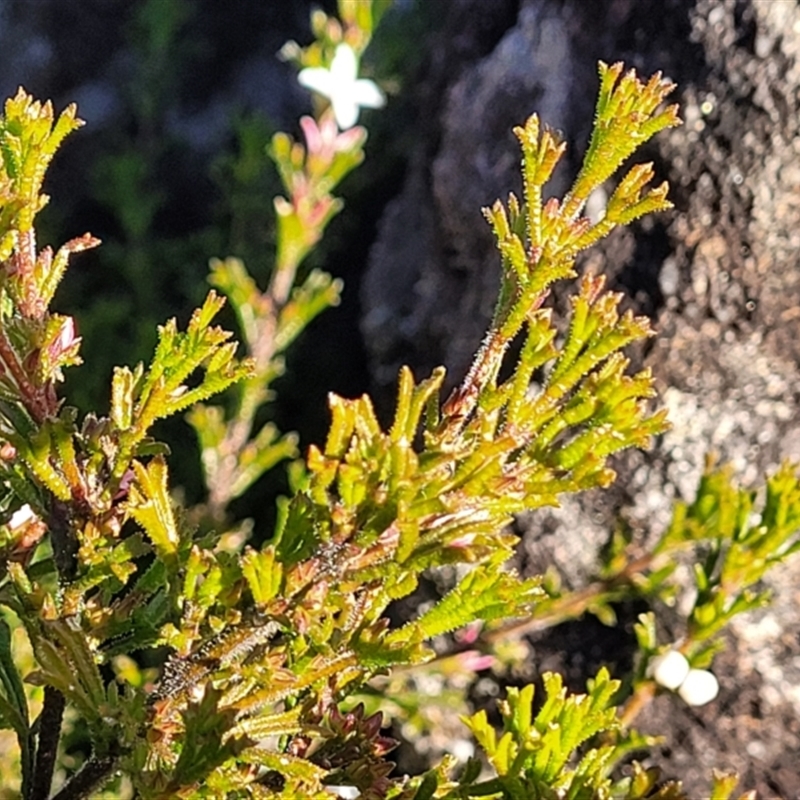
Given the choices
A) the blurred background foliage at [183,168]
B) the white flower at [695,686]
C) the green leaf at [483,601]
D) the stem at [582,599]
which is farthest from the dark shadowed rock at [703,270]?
the green leaf at [483,601]

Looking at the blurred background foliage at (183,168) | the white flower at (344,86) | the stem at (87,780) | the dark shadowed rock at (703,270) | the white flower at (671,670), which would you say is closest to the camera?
the stem at (87,780)

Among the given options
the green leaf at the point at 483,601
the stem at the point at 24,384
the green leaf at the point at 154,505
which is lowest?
the green leaf at the point at 483,601

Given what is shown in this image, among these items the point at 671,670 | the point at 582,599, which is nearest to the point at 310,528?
the point at 671,670

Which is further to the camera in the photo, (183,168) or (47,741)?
(183,168)

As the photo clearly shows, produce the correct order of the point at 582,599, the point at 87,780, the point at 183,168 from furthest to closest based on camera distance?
the point at 183,168, the point at 582,599, the point at 87,780

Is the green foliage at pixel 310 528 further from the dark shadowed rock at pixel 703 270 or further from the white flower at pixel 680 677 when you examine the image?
the dark shadowed rock at pixel 703 270

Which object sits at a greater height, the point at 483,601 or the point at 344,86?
the point at 344,86

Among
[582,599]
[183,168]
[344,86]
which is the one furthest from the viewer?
[183,168]

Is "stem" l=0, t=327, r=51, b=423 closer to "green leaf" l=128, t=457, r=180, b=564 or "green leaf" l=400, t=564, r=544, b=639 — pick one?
"green leaf" l=128, t=457, r=180, b=564

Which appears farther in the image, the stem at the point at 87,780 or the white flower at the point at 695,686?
the white flower at the point at 695,686

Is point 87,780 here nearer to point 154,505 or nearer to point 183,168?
point 154,505
